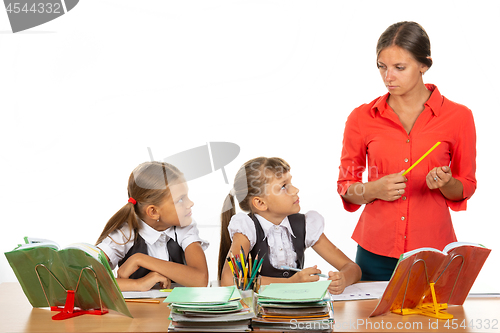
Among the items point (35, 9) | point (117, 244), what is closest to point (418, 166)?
point (117, 244)

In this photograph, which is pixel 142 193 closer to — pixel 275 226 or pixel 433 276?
pixel 275 226

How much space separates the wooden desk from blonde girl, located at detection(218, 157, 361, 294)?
39 cm

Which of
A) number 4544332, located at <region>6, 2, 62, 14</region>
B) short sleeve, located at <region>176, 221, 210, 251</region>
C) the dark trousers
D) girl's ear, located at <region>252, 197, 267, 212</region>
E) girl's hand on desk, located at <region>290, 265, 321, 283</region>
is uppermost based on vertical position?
number 4544332, located at <region>6, 2, 62, 14</region>

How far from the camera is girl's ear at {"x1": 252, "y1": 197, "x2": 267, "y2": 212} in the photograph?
1.63m

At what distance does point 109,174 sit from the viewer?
198 centimetres

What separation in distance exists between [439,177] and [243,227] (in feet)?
2.11

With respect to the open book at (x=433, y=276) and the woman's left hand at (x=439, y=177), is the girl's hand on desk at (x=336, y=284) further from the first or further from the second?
the woman's left hand at (x=439, y=177)

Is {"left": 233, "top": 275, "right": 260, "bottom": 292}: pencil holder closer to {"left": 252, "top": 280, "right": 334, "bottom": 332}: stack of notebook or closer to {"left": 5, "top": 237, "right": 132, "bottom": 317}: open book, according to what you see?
{"left": 252, "top": 280, "right": 334, "bottom": 332}: stack of notebook

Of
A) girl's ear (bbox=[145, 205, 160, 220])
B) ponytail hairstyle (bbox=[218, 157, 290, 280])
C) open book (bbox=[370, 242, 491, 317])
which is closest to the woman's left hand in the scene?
open book (bbox=[370, 242, 491, 317])

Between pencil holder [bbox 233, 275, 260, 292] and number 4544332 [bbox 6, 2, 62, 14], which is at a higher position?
number 4544332 [bbox 6, 2, 62, 14]

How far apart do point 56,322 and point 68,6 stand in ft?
4.91

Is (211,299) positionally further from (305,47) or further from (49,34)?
(49,34)

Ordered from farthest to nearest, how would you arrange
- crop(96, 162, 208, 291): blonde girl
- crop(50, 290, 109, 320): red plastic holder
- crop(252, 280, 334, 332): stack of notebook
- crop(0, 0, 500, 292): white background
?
1. crop(0, 0, 500, 292): white background
2. crop(96, 162, 208, 291): blonde girl
3. crop(50, 290, 109, 320): red plastic holder
4. crop(252, 280, 334, 332): stack of notebook

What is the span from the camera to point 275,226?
163 centimetres
